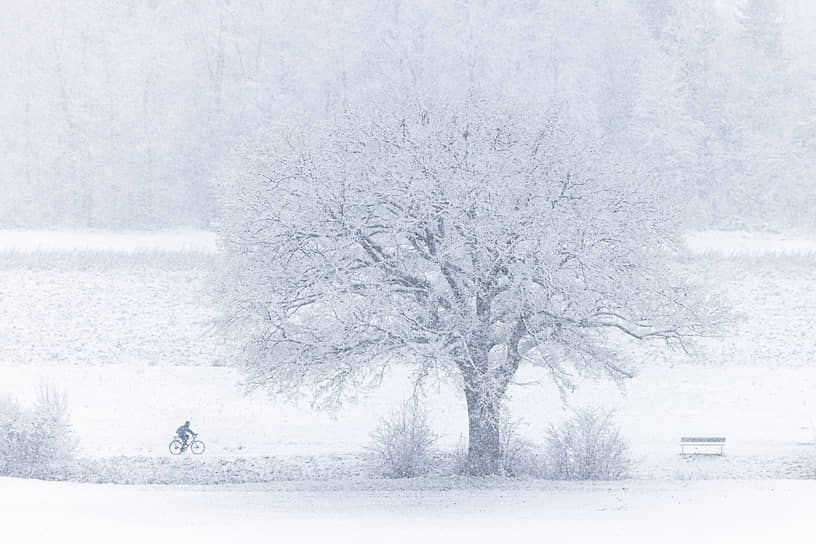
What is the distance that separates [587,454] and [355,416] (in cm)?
884

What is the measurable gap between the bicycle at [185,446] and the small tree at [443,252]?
5.51m

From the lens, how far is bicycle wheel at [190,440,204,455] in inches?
1089

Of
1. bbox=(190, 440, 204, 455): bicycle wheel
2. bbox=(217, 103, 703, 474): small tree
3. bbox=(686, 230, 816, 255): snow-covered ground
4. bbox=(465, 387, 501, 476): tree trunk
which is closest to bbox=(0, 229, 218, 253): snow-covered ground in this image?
bbox=(190, 440, 204, 455): bicycle wheel

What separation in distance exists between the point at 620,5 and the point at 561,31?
27.8 ft

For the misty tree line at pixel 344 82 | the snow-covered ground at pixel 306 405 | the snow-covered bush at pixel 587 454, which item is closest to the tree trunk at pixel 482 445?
the snow-covered ground at pixel 306 405

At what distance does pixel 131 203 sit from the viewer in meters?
67.2

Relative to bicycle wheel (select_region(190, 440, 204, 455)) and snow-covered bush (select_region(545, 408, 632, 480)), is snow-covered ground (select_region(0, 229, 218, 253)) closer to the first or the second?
bicycle wheel (select_region(190, 440, 204, 455))

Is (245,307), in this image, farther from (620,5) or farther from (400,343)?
(620,5)

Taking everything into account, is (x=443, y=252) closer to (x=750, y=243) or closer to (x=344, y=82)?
(x=750, y=243)

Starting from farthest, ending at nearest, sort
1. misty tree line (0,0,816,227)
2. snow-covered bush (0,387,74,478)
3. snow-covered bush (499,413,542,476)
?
misty tree line (0,0,816,227)
snow-covered bush (0,387,74,478)
snow-covered bush (499,413,542,476)

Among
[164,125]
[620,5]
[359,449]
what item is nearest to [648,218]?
[359,449]

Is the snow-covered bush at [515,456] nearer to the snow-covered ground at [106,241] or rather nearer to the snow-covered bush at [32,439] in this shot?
the snow-covered bush at [32,439]

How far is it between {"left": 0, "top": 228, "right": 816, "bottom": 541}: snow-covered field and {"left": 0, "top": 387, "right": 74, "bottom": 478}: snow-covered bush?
3.44 feet

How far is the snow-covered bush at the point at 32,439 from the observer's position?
82.8ft
